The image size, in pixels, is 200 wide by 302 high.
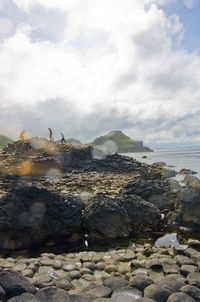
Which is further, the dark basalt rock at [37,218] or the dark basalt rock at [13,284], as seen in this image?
the dark basalt rock at [37,218]

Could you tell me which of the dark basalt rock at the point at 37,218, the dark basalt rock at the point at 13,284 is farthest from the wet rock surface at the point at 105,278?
the dark basalt rock at the point at 37,218

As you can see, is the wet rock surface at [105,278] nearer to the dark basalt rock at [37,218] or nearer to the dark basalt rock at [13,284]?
the dark basalt rock at [13,284]

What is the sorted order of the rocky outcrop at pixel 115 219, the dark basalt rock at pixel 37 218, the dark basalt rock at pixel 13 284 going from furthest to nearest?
the rocky outcrop at pixel 115 219 < the dark basalt rock at pixel 37 218 < the dark basalt rock at pixel 13 284

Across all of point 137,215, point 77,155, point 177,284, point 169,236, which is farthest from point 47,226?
point 77,155

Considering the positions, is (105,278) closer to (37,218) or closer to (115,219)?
(115,219)

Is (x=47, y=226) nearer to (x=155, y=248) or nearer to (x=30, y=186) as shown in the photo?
(x=30, y=186)

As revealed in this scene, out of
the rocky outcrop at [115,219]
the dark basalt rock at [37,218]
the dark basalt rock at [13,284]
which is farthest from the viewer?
the rocky outcrop at [115,219]

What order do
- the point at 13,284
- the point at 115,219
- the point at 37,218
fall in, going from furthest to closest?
the point at 115,219
the point at 37,218
the point at 13,284

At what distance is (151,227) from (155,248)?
11.0 feet

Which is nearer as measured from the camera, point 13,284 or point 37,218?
point 13,284

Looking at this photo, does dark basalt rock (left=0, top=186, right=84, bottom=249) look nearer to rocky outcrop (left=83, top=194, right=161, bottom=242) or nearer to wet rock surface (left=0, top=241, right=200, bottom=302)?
rocky outcrop (left=83, top=194, right=161, bottom=242)

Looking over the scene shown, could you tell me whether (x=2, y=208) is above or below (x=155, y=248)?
above

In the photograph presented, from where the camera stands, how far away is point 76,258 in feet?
30.1

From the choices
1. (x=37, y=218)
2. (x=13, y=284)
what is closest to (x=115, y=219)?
(x=37, y=218)
